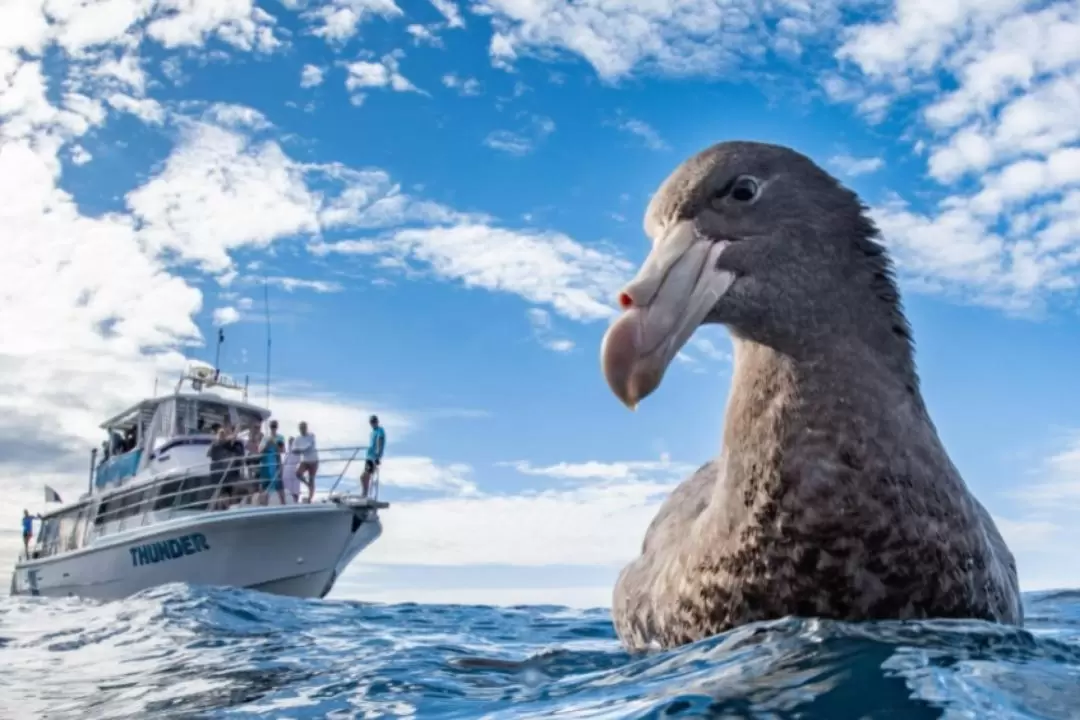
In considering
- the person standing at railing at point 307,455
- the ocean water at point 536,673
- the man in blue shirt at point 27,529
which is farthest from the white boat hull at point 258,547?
the man in blue shirt at point 27,529

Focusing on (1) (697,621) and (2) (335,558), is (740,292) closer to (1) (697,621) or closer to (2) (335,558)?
(1) (697,621)

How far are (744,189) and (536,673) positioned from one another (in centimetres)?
232

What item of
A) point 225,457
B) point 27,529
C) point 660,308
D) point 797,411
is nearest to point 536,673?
point 797,411

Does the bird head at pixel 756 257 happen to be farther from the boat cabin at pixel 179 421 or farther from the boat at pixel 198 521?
the boat cabin at pixel 179 421

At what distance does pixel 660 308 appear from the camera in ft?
11.0

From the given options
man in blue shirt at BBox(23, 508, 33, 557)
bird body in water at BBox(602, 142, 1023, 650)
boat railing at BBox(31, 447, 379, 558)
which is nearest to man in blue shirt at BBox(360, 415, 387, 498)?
boat railing at BBox(31, 447, 379, 558)

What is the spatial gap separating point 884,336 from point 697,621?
49.2 inches

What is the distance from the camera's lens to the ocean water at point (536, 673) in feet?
9.04

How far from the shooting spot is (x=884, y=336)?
3666mm

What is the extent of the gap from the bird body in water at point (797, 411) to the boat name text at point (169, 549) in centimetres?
1715

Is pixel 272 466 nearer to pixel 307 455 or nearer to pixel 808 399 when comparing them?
pixel 307 455

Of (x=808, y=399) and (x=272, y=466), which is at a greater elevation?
(x=272, y=466)

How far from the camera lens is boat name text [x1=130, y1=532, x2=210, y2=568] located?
19.4 meters

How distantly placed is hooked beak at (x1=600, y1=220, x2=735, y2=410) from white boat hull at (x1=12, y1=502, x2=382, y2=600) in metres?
16.2
